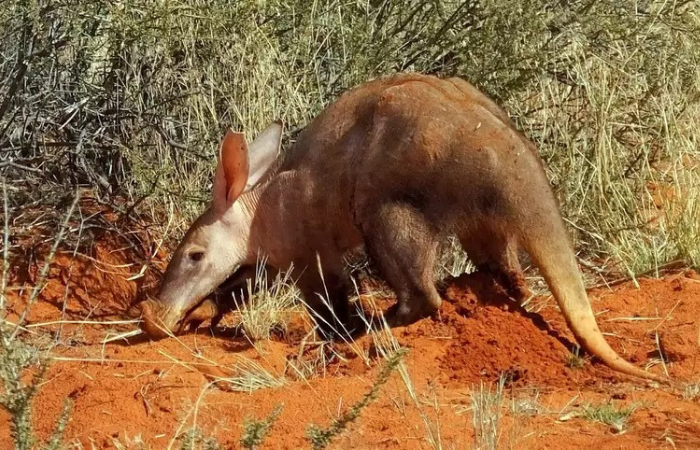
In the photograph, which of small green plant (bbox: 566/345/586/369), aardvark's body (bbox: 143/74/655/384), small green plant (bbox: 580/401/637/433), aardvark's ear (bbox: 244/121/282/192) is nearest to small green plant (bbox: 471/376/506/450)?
small green plant (bbox: 580/401/637/433)

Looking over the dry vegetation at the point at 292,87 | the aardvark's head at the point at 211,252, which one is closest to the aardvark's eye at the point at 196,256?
the aardvark's head at the point at 211,252

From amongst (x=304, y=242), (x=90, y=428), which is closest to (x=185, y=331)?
(x=304, y=242)

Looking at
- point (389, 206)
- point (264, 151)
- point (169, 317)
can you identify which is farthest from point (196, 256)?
point (389, 206)

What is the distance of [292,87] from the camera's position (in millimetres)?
Answer: 8141

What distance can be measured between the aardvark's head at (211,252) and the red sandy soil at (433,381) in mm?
196

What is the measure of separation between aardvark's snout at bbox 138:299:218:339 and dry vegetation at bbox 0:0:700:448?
0.92 metres

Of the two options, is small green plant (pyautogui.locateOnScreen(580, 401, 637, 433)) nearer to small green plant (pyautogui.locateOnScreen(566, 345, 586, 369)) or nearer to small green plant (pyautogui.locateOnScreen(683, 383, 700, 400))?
small green plant (pyautogui.locateOnScreen(683, 383, 700, 400))

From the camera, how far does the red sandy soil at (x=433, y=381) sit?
4660 mm

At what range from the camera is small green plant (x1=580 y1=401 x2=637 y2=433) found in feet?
15.4

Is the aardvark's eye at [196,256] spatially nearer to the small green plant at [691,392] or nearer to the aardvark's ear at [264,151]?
the aardvark's ear at [264,151]

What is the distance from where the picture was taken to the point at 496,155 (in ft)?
19.8

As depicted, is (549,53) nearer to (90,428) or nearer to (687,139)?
(687,139)

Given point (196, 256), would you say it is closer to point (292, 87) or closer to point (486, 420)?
point (292, 87)

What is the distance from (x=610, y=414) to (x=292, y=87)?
408 centimetres
